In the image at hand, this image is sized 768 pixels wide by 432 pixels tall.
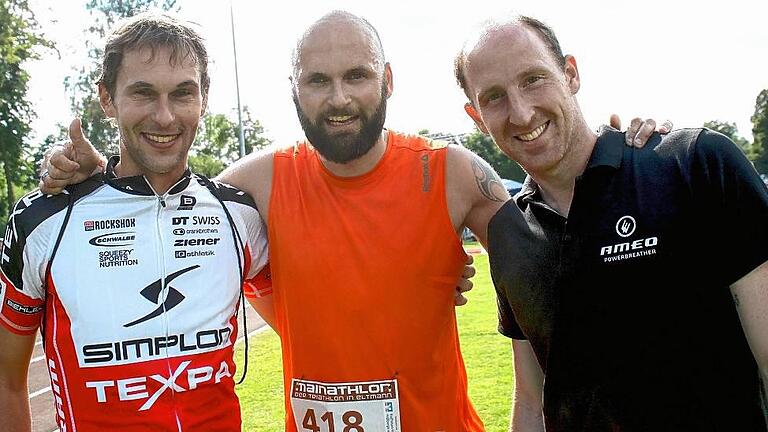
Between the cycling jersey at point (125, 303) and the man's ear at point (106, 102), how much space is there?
31cm

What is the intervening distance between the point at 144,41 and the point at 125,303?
1042 millimetres

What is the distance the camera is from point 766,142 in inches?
2687

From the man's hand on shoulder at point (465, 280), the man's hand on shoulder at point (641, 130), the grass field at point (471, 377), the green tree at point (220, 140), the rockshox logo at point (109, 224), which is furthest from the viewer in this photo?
the green tree at point (220, 140)

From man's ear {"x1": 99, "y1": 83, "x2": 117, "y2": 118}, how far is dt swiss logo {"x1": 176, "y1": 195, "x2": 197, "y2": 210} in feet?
1.47

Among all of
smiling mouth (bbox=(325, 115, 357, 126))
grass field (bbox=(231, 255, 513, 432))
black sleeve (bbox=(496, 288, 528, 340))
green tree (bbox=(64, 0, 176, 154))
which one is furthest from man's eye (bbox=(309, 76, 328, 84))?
green tree (bbox=(64, 0, 176, 154))

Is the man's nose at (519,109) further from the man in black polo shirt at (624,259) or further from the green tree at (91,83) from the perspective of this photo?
the green tree at (91,83)

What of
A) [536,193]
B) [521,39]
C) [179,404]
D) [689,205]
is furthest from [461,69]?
[179,404]

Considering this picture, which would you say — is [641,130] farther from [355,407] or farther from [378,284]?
[355,407]

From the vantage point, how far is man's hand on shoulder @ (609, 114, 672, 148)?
2.31 m

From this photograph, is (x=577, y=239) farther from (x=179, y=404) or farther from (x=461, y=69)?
(x=179, y=404)

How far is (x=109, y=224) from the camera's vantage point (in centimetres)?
266

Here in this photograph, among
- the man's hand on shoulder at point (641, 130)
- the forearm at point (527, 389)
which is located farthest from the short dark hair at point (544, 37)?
the forearm at point (527, 389)

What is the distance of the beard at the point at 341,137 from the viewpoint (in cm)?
294

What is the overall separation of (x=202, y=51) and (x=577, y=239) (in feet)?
5.78
